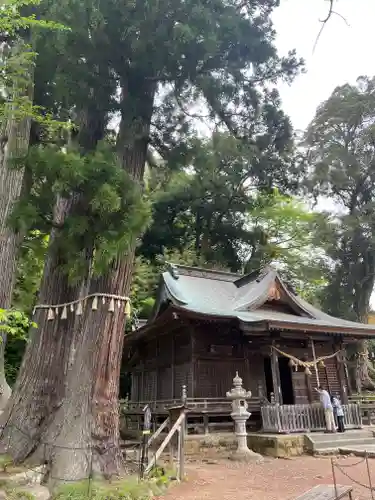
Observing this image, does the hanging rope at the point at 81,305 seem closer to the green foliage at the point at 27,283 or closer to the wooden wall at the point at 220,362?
the wooden wall at the point at 220,362

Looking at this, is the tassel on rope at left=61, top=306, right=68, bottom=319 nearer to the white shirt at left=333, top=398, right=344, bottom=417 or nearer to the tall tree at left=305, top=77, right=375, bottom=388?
the white shirt at left=333, top=398, right=344, bottom=417

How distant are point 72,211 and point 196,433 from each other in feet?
23.6

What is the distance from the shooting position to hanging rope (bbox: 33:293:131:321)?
23.8ft

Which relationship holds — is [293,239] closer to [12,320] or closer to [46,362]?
[46,362]

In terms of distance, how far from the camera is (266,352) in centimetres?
1323

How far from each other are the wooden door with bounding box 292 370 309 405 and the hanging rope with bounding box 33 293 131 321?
311 inches

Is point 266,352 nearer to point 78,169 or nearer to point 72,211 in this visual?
point 72,211

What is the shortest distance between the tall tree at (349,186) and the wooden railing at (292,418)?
12.2m

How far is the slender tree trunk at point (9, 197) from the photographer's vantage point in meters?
8.36

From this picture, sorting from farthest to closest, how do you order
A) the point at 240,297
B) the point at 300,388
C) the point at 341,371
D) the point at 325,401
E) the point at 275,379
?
the point at 240,297 → the point at 341,371 → the point at 300,388 → the point at 275,379 → the point at 325,401

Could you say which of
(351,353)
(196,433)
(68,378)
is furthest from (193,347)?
(351,353)

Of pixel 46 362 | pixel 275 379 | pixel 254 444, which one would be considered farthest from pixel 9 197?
pixel 275 379

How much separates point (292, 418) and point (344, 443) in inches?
54.3

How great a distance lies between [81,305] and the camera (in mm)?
7457
